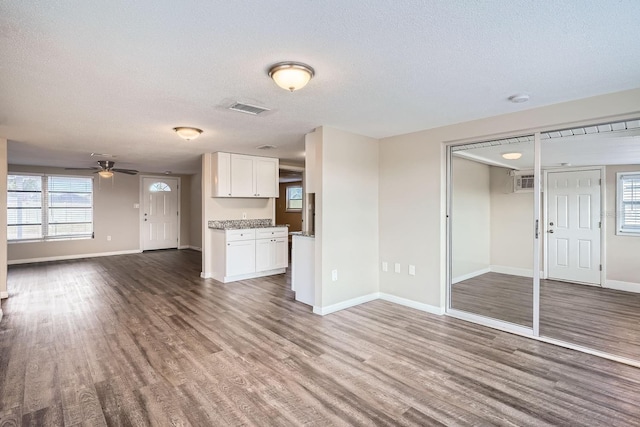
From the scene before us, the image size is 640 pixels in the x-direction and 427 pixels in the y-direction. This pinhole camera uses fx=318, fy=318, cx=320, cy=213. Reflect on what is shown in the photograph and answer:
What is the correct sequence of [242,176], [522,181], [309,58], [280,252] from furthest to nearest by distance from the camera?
[280,252], [242,176], [522,181], [309,58]

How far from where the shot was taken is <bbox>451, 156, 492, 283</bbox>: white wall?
171 inches

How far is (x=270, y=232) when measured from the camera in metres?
6.07

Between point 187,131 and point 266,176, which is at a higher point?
point 187,131

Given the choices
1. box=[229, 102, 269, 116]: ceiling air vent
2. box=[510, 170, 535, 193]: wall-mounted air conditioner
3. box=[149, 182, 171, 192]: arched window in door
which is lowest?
box=[510, 170, 535, 193]: wall-mounted air conditioner

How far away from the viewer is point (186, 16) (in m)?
1.64

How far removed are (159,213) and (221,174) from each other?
4.79 metres

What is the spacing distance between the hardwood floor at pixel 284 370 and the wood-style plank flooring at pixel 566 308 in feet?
1.35

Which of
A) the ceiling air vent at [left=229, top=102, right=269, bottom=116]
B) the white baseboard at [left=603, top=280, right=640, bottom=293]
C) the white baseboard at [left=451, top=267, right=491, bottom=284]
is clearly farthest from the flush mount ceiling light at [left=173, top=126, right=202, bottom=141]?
the white baseboard at [left=603, top=280, right=640, bottom=293]

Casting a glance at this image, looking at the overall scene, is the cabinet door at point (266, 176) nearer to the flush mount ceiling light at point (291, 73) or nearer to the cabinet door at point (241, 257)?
the cabinet door at point (241, 257)

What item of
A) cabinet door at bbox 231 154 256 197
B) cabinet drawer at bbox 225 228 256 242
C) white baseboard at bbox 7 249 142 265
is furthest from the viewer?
white baseboard at bbox 7 249 142 265

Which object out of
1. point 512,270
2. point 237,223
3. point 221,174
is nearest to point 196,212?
point 237,223

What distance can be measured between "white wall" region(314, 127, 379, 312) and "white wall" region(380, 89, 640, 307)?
0.20 metres

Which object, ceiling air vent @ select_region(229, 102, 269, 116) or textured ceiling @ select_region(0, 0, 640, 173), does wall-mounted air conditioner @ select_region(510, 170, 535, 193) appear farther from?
ceiling air vent @ select_region(229, 102, 269, 116)

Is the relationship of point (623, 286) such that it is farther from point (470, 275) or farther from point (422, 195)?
point (422, 195)
